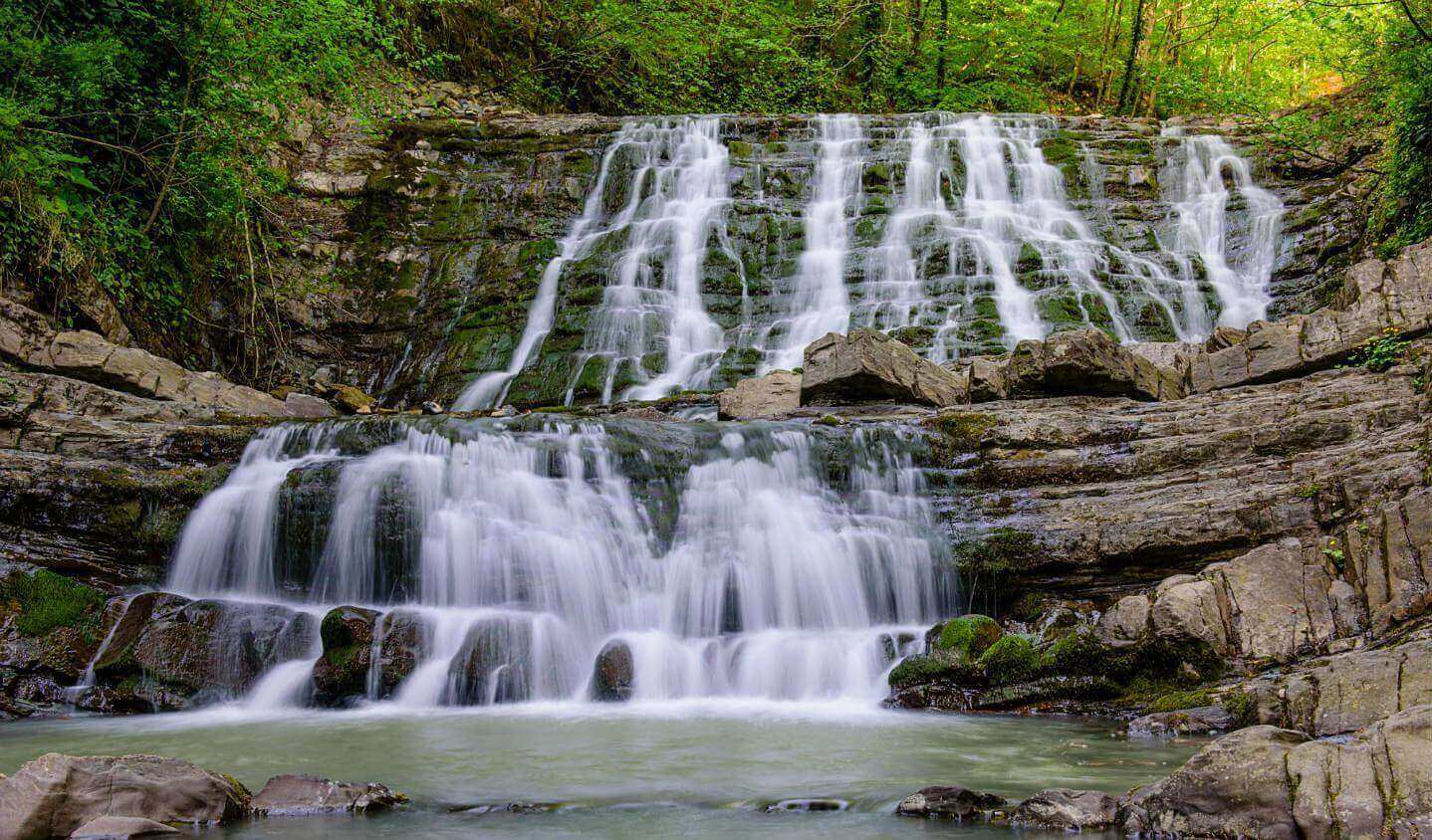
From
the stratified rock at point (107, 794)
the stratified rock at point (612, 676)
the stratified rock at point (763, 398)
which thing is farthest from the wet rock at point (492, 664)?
the stratified rock at point (763, 398)

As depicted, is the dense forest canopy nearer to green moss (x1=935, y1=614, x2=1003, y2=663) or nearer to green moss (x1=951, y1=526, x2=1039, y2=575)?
green moss (x1=951, y1=526, x2=1039, y2=575)

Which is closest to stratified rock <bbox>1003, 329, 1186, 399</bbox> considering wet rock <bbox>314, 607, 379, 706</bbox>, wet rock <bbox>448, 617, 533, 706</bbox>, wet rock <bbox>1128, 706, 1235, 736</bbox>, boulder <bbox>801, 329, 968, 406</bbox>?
boulder <bbox>801, 329, 968, 406</bbox>

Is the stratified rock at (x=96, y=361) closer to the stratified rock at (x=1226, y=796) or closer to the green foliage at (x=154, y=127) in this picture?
the green foliage at (x=154, y=127)

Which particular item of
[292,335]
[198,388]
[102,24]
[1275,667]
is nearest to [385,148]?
[292,335]

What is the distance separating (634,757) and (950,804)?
210 centimetres

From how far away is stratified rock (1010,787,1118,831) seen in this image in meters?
3.90

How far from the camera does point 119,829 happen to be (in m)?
3.71

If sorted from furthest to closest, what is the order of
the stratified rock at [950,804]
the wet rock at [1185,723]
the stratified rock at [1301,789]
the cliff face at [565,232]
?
1. the cliff face at [565,232]
2. the wet rock at [1185,723]
3. the stratified rock at [950,804]
4. the stratified rock at [1301,789]

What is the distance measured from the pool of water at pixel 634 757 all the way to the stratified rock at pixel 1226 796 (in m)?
0.64

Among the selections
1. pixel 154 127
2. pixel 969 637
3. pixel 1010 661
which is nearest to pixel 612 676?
pixel 969 637

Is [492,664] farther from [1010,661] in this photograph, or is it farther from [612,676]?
[1010,661]

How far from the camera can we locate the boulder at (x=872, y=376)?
36.2 ft

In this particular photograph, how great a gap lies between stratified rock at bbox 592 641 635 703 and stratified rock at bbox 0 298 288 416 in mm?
6422

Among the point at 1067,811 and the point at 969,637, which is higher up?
the point at 969,637
